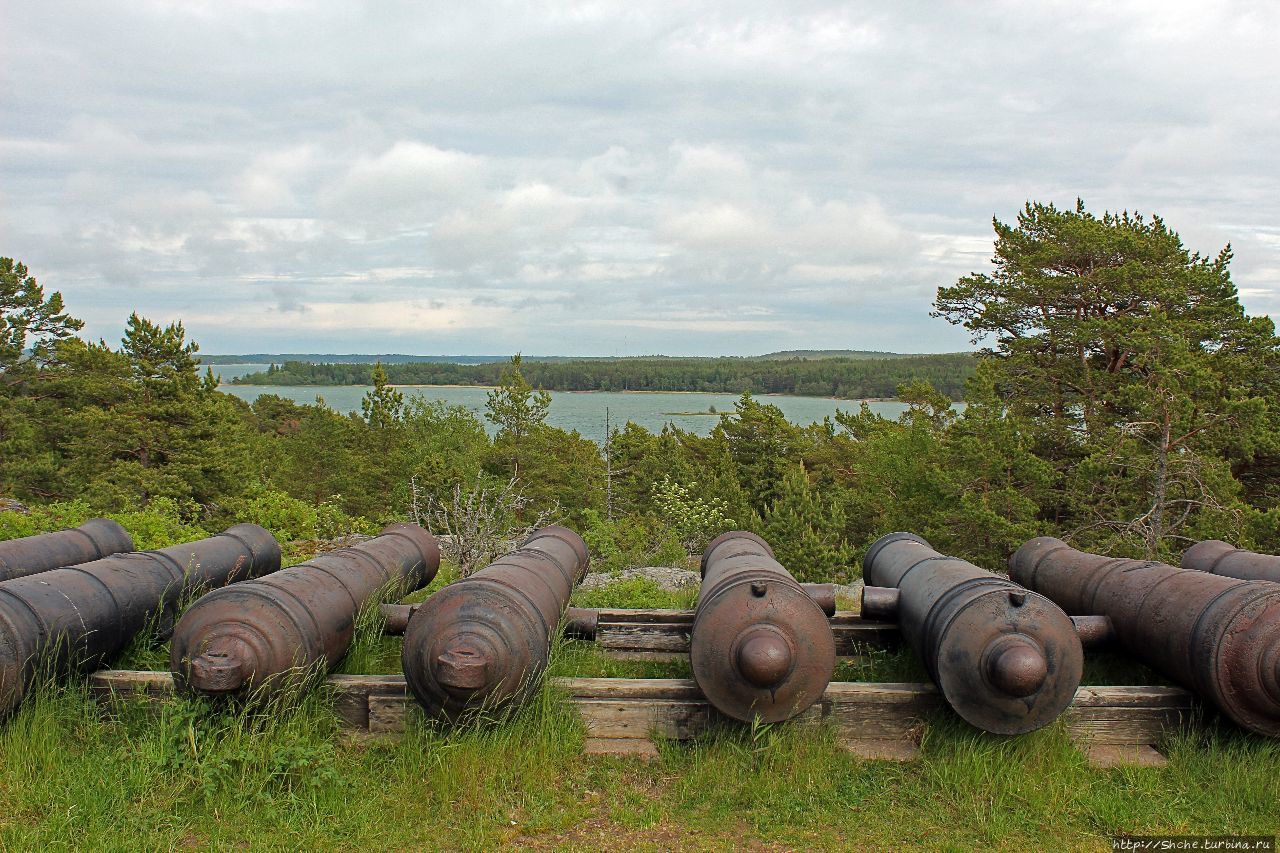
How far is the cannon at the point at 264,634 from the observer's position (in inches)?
166

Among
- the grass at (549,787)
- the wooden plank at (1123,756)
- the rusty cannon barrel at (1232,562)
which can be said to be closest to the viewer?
the grass at (549,787)

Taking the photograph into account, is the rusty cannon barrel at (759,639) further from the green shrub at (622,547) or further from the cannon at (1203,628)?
the green shrub at (622,547)

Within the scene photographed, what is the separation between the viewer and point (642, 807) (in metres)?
4.21

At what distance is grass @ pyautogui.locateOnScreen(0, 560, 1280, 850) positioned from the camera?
12.8 feet

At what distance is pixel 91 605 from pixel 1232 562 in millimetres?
7605

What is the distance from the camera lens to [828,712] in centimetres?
476

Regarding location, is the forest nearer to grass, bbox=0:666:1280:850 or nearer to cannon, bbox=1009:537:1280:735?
grass, bbox=0:666:1280:850

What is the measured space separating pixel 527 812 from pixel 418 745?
70cm

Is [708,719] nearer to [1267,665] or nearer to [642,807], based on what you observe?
[642,807]

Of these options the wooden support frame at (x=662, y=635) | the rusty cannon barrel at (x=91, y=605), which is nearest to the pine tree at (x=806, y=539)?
the wooden support frame at (x=662, y=635)

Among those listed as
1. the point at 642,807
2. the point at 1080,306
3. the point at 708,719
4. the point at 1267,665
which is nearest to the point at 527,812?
the point at 642,807

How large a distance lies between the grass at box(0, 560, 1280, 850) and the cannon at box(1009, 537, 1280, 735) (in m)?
0.34

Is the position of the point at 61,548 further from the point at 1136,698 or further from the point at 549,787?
the point at 1136,698

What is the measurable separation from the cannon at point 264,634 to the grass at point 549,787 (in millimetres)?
197
